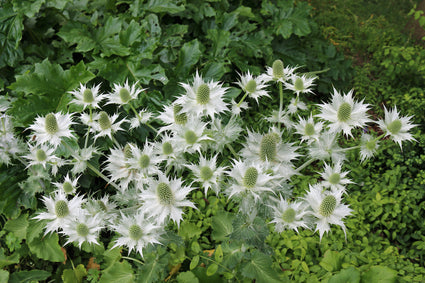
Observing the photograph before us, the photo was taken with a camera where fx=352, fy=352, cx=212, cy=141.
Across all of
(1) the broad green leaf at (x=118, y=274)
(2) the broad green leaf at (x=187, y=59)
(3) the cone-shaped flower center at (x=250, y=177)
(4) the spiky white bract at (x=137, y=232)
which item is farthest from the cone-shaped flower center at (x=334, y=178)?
(2) the broad green leaf at (x=187, y=59)

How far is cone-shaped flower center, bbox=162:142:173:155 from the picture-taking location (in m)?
1.43

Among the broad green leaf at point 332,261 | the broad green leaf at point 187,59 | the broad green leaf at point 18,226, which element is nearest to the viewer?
the broad green leaf at point 332,261

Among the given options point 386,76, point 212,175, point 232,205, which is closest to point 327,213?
point 212,175

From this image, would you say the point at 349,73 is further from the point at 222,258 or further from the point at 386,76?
the point at 222,258

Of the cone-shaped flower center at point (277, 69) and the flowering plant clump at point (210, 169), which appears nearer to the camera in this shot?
the flowering plant clump at point (210, 169)

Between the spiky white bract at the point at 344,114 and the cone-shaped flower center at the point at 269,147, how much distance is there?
216 mm

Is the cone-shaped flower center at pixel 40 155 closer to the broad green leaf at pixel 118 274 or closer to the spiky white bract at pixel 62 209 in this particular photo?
the spiky white bract at pixel 62 209

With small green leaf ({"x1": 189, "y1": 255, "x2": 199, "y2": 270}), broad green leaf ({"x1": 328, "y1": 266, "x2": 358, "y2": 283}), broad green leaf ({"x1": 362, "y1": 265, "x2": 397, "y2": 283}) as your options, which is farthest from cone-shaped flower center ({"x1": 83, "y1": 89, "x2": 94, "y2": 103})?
broad green leaf ({"x1": 362, "y1": 265, "x2": 397, "y2": 283})

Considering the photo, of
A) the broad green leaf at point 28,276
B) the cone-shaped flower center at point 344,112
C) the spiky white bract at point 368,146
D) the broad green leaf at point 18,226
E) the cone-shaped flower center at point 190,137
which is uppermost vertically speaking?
the spiky white bract at point 368,146

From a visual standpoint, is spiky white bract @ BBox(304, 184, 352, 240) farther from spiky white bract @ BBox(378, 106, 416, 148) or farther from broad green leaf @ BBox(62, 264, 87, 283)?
broad green leaf @ BBox(62, 264, 87, 283)

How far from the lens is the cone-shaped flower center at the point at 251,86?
1578mm

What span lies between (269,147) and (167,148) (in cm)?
41

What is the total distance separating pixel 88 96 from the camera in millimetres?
1622

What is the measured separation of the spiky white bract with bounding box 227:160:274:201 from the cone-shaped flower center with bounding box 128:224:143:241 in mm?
391
